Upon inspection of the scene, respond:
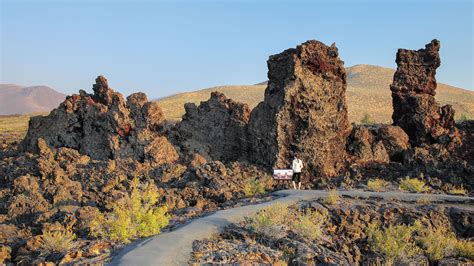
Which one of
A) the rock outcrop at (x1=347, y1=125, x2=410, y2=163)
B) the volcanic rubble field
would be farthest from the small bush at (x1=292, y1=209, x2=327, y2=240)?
the rock outcrop at (x1=347, y1=125, x2=410, y2=163)

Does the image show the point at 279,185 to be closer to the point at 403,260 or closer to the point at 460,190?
the point at 460,190

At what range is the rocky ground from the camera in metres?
12.0

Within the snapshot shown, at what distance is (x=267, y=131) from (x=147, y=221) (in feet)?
44.8

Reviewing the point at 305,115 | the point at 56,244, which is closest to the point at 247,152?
the point at 305,115

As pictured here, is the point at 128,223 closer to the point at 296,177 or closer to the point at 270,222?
the point at 270,222

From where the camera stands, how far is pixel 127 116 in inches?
1081

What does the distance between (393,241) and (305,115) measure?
487 inches

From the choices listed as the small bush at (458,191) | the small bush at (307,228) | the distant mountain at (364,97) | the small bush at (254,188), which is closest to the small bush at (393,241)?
the small bush at (307,228)

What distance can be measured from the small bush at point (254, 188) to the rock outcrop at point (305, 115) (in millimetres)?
A: 3526

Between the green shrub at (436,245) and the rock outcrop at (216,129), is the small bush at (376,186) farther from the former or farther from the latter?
the rock outcrop at (216,129)

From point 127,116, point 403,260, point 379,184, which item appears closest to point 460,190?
point 379,184

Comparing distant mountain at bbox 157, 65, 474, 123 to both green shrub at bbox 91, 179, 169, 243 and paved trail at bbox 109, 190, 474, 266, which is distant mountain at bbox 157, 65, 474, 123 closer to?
paved trail at bbox 109, 190, 474, 266

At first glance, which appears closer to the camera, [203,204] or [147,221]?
[147,221]

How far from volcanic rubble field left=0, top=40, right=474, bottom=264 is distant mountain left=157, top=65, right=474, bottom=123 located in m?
41.9
